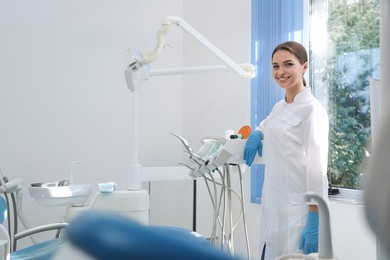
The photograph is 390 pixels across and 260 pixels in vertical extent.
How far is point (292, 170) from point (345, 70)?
136cm

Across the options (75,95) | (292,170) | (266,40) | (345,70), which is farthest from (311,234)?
(75,95)

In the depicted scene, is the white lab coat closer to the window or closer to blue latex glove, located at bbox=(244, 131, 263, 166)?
blue latex glove, located at bbox=(244, 131, 263, 166)

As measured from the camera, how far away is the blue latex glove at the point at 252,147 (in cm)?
199

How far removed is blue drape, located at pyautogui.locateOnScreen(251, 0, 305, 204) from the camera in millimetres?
2883

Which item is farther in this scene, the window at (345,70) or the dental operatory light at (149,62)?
the window at (345,70)

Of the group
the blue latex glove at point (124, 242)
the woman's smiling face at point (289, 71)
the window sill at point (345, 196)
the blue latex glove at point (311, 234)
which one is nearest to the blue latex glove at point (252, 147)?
the woman's smiling face at point (289, 71)

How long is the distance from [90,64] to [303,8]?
187cm

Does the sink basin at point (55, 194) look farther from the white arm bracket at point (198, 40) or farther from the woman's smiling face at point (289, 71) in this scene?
the woman's smiling face at point (289, 71)

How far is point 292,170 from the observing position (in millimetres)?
1816

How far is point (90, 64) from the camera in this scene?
11.6 feet

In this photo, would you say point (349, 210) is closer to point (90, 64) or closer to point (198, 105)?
point (198, 105)

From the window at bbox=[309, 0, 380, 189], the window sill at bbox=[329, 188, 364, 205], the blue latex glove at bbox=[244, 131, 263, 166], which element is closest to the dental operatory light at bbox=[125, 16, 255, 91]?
the blue latex glove at bbox=[244, 131, 263, 166]

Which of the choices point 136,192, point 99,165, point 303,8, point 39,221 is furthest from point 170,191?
point 303,8

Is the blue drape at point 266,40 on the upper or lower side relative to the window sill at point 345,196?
upper
